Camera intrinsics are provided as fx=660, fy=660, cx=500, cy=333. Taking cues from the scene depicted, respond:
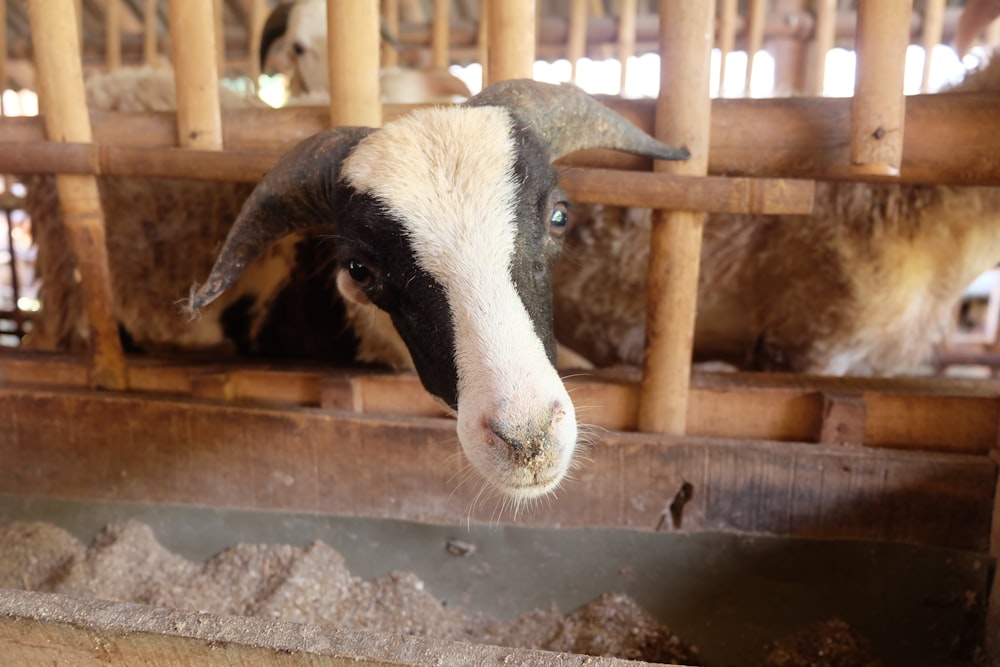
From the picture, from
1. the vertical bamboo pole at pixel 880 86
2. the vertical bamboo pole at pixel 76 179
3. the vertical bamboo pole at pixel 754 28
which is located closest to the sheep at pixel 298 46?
the vertical bamboo pole at pixel 754 28

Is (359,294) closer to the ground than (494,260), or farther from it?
closer to the ground

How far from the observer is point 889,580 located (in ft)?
6.45

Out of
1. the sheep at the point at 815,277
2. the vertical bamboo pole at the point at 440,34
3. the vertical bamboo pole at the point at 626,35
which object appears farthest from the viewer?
the vertical bamboo pole at the point at 440,34

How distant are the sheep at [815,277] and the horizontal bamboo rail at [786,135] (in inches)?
22.2

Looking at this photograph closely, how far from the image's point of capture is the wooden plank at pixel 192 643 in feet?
3.26

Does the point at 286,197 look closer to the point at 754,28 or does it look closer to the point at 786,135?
the point at 786,135

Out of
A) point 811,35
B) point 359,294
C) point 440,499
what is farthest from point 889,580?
point 811,35

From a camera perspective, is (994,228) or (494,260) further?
(994,228)

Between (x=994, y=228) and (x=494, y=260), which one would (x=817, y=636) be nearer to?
(x=494, y=260)

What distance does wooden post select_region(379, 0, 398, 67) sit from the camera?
593 centimetres

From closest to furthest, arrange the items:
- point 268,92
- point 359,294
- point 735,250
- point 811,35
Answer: point 359,294 → point 735,250 → point 811,35 → point 268,92

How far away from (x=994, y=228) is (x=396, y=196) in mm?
2337

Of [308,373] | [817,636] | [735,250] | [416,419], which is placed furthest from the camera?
[735,250]

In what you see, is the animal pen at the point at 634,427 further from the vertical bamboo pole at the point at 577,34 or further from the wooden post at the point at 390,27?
the vertical bamboo pole at the point at 577,34
